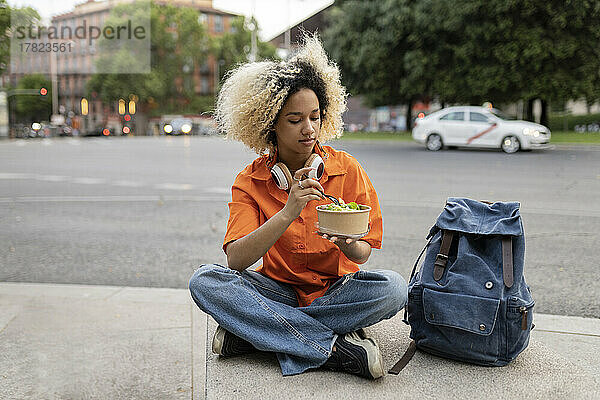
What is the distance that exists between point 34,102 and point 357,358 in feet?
328

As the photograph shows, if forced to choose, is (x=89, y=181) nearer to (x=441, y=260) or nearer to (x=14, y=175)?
(x=14, y=175)

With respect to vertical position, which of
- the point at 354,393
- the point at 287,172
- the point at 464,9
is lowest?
the point at 354,393

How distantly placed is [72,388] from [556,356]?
2.23 m

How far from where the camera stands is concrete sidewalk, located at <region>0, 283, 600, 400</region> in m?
2.28

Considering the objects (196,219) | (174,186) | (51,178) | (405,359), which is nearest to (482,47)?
(174,186)

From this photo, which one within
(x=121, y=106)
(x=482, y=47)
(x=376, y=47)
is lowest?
(x=482, y=47)

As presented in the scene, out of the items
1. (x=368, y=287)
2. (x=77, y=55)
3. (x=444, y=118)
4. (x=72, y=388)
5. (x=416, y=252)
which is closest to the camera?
(x=368, y=287)

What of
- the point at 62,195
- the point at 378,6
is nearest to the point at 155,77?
the point at 378,6

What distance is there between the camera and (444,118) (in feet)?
67.2

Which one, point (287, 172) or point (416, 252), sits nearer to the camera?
point (287, 172)

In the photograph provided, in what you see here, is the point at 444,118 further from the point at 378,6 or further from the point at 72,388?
the point at 72,388

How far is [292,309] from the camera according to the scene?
2.54m

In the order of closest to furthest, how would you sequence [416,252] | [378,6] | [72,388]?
[72,388]
[416,252]
[378,6]

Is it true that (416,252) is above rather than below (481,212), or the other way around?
below
